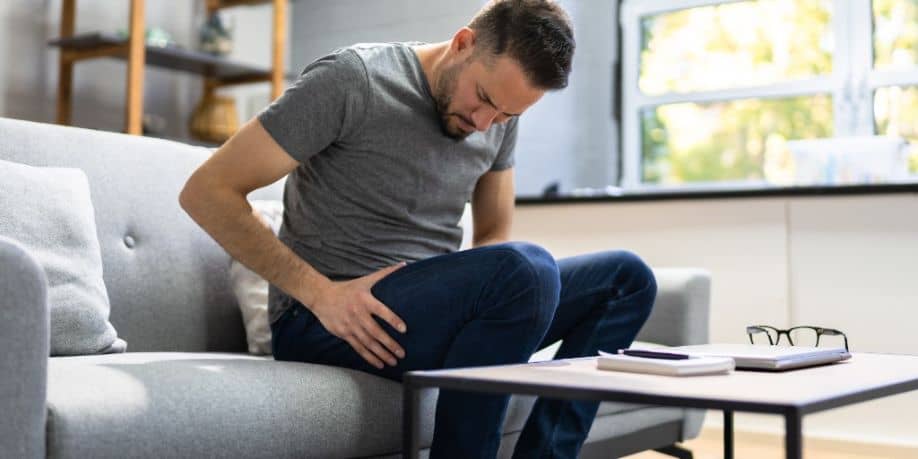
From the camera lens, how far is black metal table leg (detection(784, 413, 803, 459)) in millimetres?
966

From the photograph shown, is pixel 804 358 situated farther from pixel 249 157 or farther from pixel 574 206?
pixel 574 206

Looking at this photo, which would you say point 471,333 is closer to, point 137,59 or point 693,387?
point 693,387

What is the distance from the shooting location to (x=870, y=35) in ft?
12.4

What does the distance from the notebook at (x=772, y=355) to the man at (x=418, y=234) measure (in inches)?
8.9

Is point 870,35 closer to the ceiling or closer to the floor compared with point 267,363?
closer to the ceiling

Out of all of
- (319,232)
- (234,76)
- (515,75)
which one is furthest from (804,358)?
(234,76)

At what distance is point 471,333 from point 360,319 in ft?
0.55

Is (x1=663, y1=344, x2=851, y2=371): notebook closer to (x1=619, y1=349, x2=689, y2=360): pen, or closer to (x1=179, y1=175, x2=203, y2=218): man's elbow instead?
(x1=619, y1=349, x2=689, y2=360): pen

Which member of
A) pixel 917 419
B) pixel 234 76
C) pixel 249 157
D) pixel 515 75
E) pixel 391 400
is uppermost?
pixel 234 76

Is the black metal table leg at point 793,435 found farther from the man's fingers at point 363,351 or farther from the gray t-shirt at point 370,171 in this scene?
the gray t-shirt at point 370,171

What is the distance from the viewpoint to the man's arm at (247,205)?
1520mm

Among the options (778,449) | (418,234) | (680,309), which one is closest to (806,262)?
(778,449)

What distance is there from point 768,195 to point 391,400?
A: 1865 millimetres

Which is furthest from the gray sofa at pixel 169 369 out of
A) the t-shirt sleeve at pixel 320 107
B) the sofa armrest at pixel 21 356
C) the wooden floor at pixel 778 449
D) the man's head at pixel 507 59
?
the wooden floor at pixel 778 449
